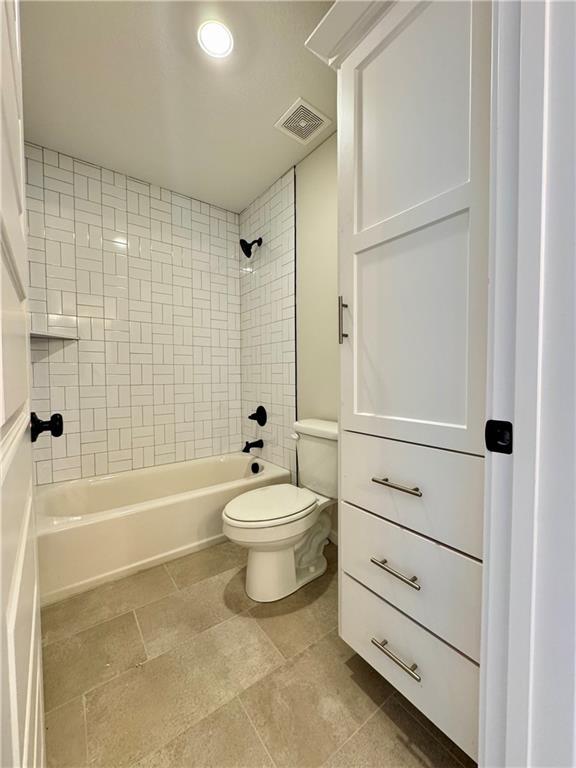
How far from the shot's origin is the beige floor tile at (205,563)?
159 centimetres

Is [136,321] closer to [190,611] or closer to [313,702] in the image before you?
[190,611]

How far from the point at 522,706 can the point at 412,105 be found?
1.27 m

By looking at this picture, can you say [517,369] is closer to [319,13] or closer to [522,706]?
[522,706]

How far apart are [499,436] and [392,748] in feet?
3.24

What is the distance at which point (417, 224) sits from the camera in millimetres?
782

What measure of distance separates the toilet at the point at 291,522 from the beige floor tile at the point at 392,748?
0.59 m

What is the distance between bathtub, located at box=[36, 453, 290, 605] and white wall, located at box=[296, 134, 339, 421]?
2.08 feet

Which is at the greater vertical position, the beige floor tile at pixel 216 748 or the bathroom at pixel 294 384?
the bathroom at pixel 294 384

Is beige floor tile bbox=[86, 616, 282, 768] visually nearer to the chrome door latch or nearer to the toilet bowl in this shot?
the toilet bowl

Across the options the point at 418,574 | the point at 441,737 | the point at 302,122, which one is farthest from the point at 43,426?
the point at 302,122

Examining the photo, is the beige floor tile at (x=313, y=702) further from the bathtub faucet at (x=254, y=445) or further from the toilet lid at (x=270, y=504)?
the bathtub faucet at (x=254, y=445)

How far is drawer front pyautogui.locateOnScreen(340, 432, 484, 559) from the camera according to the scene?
0.70 m

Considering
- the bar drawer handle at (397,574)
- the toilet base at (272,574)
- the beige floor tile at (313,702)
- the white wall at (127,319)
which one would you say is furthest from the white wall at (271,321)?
the bar drawer handle at (397,574)

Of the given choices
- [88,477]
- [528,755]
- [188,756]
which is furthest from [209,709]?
[88,477]
